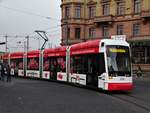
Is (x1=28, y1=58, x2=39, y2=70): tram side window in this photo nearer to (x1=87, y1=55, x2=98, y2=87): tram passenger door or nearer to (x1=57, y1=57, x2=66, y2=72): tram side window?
(x1=57, y1=57, x2=66, y2=72): tram side window

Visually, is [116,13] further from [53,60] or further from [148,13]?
[53,60]

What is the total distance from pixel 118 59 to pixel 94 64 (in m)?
1.92

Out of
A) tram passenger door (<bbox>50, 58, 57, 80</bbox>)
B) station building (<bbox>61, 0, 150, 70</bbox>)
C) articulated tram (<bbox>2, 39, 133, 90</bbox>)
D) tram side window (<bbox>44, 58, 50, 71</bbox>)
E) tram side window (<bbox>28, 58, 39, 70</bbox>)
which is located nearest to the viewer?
articulated tram (<bbox>2, 39, 133, 90</bbox>)

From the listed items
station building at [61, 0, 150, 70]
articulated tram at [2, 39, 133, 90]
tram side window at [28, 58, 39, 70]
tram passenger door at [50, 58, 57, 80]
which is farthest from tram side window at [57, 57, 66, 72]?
station building at [61, 0, 150, 70]

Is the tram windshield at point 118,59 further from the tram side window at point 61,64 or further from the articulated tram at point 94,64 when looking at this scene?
the tram side window at point 61,64

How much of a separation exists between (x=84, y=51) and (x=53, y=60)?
8599 millimetres

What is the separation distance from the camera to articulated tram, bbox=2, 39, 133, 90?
2511 cm

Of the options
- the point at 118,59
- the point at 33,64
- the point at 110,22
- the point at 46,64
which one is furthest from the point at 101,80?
the point at 110,22

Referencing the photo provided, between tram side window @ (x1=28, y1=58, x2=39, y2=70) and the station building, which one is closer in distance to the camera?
tram side window @ (x1=28, y1=58, x2=39, y2=70)

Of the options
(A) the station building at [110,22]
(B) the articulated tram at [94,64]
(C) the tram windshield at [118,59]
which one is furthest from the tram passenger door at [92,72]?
(A) the station building at [110,22]

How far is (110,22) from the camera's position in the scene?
72.7m

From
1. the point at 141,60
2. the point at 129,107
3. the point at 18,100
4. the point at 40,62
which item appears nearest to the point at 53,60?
the point at 40,62

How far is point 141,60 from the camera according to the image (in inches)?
2586

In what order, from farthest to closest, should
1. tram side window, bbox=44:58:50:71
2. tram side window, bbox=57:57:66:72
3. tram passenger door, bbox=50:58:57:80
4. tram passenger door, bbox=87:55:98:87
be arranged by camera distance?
tram side window, bbox=44:58:50:71
tram passenger door, bbox=50:58:57:80
tram side window, bbox=57:57:66:72
tram passenger door, bbox=87:55:98:87
